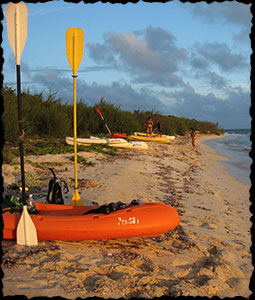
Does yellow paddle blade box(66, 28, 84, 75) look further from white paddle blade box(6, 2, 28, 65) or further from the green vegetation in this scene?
the green vegetation

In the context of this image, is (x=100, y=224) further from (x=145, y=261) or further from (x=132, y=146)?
(x=132, y=146)

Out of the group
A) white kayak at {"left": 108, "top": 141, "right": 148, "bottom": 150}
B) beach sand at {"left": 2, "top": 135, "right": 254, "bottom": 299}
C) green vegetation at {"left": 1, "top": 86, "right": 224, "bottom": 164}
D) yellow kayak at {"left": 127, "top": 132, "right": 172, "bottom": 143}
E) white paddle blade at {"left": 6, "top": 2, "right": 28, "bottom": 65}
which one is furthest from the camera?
yellow kayak at {"left": 127, "top": 132, "right": 172, "bottom": 143}

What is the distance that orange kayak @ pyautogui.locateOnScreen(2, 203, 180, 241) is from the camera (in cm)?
386

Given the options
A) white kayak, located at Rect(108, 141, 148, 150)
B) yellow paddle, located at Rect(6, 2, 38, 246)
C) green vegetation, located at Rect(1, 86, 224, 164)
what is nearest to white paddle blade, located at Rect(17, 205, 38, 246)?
yellow paddle, located at Rect(6, 2, 38, 246)

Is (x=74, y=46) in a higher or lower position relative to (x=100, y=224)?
higher

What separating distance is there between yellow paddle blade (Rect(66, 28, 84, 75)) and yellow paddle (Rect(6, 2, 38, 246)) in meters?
1.18

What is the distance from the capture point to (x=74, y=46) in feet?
16.9

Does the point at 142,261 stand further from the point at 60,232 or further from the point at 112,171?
the point at 112,171

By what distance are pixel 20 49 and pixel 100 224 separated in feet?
8.54

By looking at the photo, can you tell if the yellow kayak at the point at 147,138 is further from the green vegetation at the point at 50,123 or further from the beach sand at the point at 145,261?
the beach sand at the point at 145,261

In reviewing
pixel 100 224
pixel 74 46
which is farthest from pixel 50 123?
pixel 100 224

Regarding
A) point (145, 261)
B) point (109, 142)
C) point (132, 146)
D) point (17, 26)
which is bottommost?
point (145, 261)

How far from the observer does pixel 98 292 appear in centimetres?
279

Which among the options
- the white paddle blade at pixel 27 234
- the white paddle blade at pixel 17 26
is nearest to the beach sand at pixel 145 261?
the white paddle blade at pixel 27 234
